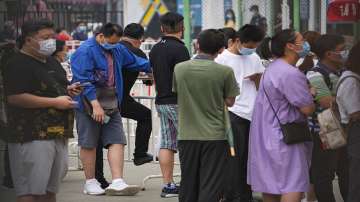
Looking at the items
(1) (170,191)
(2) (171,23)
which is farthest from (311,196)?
(2) (171,23)

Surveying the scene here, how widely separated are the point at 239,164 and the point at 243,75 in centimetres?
85

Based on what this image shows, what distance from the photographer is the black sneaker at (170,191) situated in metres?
9.57

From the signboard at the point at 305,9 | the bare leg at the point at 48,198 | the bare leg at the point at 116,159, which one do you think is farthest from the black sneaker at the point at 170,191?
the signboard at the point at 305,9

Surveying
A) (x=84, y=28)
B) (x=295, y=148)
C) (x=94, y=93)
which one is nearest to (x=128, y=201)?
(x=94, y=93)

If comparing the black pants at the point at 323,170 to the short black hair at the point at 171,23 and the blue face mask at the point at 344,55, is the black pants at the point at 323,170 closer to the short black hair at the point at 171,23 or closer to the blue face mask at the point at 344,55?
the blue face mask at the point at 344,55

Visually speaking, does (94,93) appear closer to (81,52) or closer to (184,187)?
(81,52)

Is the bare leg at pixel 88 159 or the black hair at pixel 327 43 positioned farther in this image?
the bare leg at pixel 88 159

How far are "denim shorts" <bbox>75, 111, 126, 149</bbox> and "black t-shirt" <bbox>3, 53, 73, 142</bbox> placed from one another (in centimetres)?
244

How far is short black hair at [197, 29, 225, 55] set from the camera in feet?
25.6

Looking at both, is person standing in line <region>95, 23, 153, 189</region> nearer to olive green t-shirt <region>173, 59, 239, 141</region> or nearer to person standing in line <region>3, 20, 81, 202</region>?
olive green t-shirt <region>173, 59, 239, 141</region>

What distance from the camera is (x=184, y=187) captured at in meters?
7.89

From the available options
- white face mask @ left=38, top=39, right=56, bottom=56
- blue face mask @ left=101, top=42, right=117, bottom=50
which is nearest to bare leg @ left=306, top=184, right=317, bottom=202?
blue face mask @ left=101, top=42, right=117, bottom=50

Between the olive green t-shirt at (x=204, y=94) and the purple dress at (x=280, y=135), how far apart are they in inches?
16.5

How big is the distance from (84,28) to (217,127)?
21.7 metres
